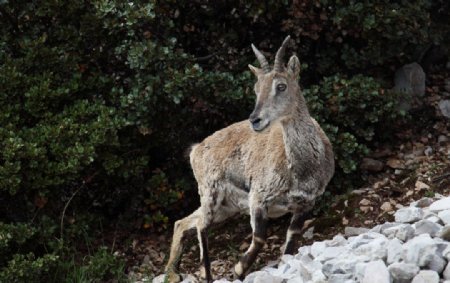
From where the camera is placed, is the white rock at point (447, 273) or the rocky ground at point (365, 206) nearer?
the white rock at point (447, 273)

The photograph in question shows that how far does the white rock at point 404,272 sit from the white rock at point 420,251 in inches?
3.4

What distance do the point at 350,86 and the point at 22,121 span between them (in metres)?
3.45

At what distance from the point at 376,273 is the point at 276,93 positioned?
6.66ft

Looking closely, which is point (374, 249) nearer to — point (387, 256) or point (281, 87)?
point (387, 256)

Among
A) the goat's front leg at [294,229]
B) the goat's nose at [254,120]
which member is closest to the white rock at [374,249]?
the goat's front leg at [294,229]

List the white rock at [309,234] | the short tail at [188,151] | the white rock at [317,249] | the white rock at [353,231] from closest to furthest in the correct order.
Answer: the white rock at [317,249]
the white rock at [353,231]
the white rock at [309,234]
the short tail at [188,151]

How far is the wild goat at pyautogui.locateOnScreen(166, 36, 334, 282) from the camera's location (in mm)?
7641

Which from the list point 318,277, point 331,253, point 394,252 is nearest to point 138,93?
point 331,253

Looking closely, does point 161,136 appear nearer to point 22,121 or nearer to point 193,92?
point 193,92

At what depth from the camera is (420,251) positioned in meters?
6.35

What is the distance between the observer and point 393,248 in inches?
259

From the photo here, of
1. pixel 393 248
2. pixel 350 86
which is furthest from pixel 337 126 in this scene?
pixel 393 248

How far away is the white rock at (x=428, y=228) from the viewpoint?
22.7 ft

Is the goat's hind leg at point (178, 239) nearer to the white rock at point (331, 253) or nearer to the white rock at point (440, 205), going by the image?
the white rock at point (331, 253)
